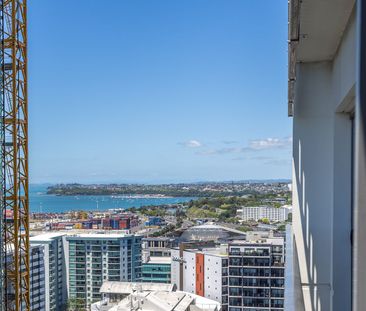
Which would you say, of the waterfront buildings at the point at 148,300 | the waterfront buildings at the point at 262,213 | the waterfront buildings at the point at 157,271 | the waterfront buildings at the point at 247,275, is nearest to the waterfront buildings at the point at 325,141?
the waterfront buildings at the point at 148,300

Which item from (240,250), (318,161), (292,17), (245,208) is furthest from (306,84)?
(245,208)

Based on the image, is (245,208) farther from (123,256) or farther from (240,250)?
(240,250)

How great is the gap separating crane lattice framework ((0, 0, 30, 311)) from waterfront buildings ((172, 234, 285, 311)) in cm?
700

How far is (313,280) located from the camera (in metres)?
1.20

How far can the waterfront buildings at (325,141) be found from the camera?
2.57ft

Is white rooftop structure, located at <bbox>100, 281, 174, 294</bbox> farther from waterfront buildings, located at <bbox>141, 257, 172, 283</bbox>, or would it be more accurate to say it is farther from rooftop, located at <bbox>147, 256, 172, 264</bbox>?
rooftop, located at <bbox>147, 256, 172, 264</bbox>

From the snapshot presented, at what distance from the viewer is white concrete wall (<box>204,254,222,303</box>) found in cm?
1330

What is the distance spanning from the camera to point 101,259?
1625 centimetres

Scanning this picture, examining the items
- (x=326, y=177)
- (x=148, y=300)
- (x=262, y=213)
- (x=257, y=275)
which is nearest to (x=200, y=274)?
(x=257, y=275)

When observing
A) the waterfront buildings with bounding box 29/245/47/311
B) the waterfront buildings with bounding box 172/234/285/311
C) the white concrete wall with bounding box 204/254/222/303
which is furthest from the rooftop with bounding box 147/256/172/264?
the waterfront buildings with bounding box 29/245/47/311

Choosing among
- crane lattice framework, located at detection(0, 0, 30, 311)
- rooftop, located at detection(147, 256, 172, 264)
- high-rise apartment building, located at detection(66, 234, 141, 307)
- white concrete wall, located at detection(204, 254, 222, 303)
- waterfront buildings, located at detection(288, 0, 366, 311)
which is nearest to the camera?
waterfront buildings, located at detection(288, 0, 366, 311)

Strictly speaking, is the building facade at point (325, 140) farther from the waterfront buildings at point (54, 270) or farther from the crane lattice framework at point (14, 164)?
the waterfront buildings at point (54, 270)

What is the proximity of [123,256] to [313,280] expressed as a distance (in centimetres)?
1560

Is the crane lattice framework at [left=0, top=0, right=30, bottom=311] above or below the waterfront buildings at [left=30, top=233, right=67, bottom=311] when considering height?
above
